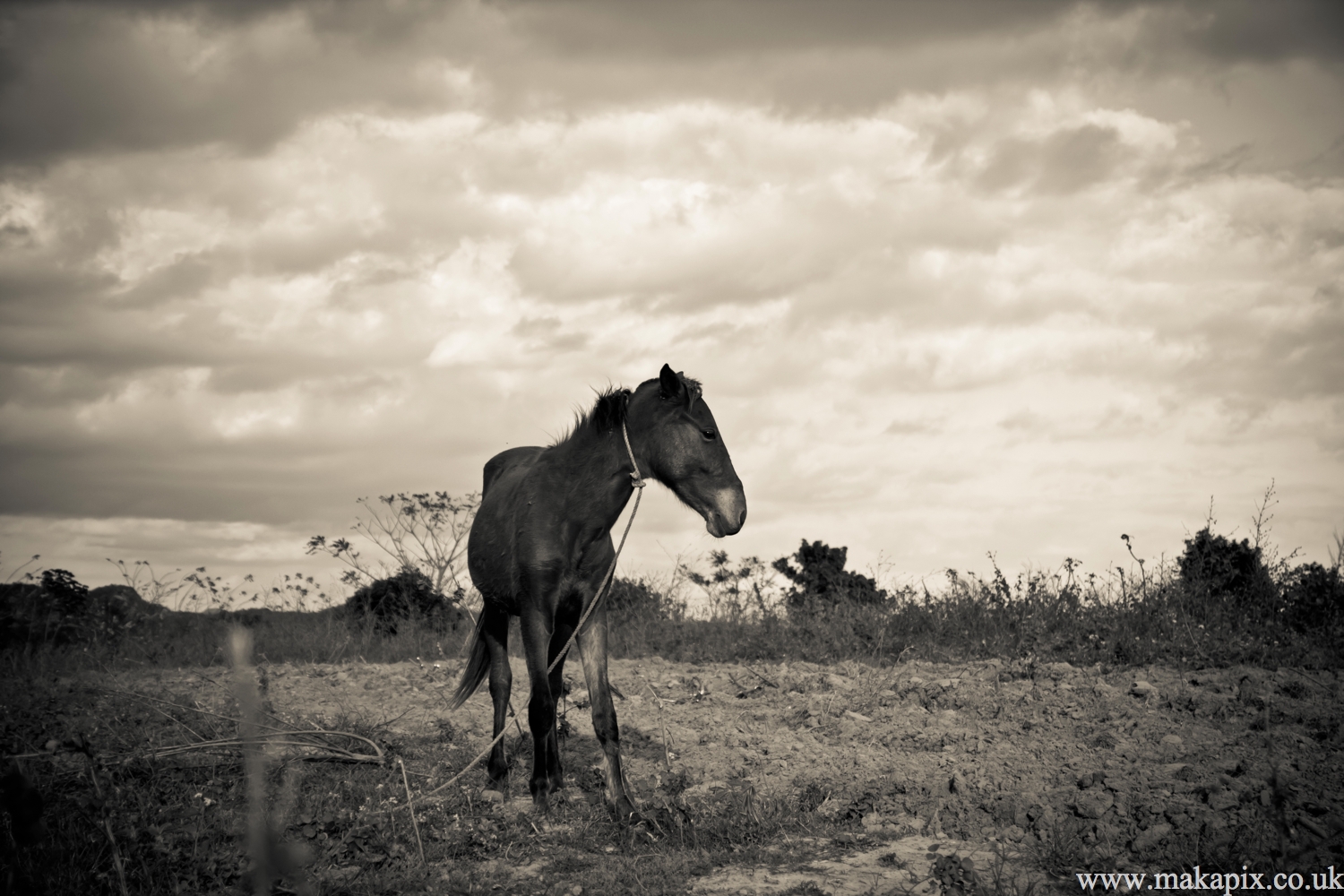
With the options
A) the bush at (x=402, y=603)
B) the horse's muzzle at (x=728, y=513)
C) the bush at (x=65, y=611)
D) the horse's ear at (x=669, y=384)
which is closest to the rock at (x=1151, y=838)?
the horse's muzzle at (x=728, y=513)

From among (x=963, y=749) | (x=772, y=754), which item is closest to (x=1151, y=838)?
(x=963, y=749)

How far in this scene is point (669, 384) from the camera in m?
5.26

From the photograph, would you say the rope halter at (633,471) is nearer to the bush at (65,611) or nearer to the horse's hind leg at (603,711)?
the horse's hind leg at (603,711)

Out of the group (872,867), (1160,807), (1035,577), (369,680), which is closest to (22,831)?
(872,867)

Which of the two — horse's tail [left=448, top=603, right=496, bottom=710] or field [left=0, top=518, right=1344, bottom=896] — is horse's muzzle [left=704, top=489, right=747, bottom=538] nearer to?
field [left=0, top=518, right=1344, bottom=896]

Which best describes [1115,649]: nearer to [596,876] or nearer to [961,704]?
[961,704]

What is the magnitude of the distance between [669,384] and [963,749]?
123 inches

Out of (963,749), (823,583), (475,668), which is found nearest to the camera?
(963,749)

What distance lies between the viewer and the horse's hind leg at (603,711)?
507 cm

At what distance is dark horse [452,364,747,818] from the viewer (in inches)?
205

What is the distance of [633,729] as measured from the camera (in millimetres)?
6887

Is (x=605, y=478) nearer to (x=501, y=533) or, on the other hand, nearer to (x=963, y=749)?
(x=501, y=533)

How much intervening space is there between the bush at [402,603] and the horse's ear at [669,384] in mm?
8668

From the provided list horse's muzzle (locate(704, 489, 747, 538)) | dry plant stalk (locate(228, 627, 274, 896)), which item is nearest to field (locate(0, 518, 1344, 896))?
dry plant stalk (locate(228, 627, 274, 896))
